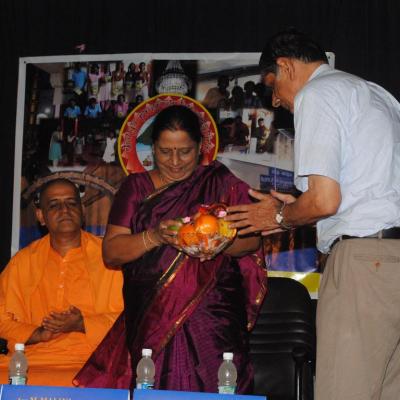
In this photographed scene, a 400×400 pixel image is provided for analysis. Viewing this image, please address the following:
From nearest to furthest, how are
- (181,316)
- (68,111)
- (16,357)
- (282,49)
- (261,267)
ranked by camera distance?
(282,49) → (16,357) → (181,316) → (261,267) → (68,111)

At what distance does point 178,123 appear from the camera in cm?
387

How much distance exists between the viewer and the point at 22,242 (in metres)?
5.17

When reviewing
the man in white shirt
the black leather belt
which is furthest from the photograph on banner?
the black leather belt

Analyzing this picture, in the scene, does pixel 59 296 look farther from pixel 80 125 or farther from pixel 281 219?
pixel 281 219

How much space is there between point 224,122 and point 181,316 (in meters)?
1.68

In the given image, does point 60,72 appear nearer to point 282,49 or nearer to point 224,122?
point 224,122

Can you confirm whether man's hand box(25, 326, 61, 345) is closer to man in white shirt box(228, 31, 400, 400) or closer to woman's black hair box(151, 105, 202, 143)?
woman's black hair box(151, 105, 202, 143)

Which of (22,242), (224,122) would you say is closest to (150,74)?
(224,122)

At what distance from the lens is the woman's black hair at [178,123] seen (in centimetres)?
387

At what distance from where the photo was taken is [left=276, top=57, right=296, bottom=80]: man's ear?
2.96 m

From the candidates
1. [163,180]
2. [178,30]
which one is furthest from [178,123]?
[178,30]

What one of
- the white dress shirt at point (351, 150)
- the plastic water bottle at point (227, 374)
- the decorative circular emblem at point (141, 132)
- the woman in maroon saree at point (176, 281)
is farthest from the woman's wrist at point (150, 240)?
the decorative circular emblem at point (141, 132)

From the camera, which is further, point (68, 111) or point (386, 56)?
point (68, 111)

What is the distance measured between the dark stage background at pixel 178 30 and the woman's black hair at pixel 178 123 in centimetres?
129
